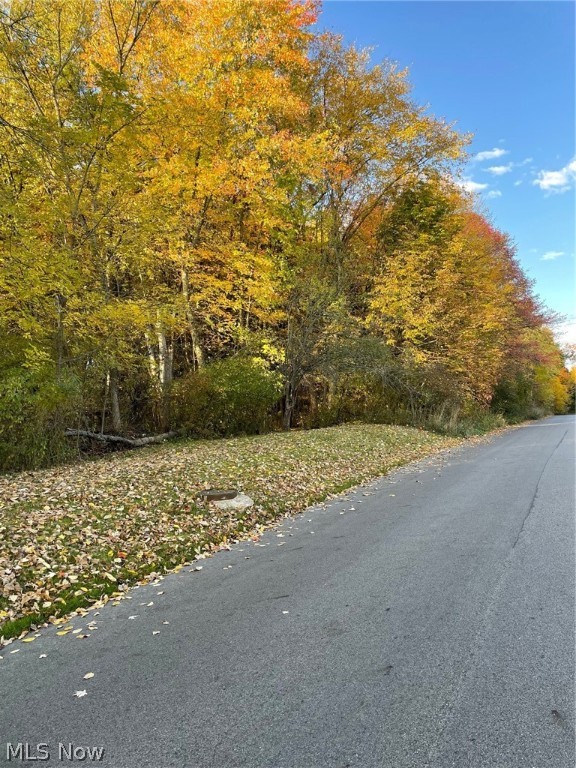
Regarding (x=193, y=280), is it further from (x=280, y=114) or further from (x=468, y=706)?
(x=468, y=706)

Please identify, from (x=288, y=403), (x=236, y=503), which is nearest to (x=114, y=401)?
(x=288, y=403)

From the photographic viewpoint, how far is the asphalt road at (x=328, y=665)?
2270mm

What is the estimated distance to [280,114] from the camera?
50.3 ft

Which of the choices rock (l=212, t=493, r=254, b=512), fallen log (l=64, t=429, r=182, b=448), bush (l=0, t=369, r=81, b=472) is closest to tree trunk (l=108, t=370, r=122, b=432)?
fallen log (l=64, t=429, r=182, b=448)

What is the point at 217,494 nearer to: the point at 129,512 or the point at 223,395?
the point at 129,512

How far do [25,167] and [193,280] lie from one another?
241 inches

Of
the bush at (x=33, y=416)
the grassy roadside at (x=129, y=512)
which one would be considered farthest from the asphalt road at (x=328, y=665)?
the bush at (x=33, y=416)

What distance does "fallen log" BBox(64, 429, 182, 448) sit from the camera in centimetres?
1021

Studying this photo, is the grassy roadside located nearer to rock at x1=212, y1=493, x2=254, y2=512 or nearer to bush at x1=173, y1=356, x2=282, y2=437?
rock at x1=212, y1=493, x2=254, y2=512

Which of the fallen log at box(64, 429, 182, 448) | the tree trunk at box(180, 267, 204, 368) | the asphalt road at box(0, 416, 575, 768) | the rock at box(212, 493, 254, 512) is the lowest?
the asphalt road at box(0, 416, 575, 768)

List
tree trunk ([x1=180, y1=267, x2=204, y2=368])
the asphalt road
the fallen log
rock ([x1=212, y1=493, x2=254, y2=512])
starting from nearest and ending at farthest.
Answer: the asphalt road, rock ([x1=212, y1=493, x2=254, y2=512]), the fallen log, tree trunk ([x1=180, y1=267, x2=204, y2=368])

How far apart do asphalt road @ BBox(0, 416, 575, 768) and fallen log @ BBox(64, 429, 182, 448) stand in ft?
20.7

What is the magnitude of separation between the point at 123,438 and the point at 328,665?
10012 millimetres

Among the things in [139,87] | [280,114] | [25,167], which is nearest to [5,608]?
[25,167]
